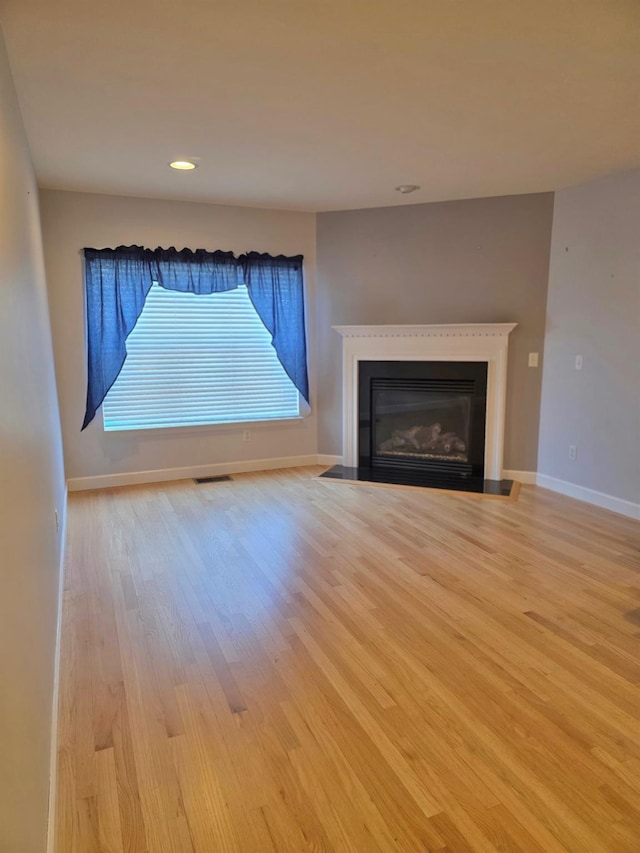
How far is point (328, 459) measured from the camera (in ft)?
18.3

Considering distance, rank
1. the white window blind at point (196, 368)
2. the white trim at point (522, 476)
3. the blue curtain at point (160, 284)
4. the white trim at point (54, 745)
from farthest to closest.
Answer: the white trim at point (522, 476), the white window blind at point (196, 368), the blue curtain at point (160, 284), the white trim at point (54, 745)

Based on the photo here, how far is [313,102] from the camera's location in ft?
8.55

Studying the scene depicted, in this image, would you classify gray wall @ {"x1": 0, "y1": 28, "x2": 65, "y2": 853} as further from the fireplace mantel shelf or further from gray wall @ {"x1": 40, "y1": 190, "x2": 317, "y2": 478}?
the fireplace mantel shelf

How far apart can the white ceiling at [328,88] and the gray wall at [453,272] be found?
71 centimetres

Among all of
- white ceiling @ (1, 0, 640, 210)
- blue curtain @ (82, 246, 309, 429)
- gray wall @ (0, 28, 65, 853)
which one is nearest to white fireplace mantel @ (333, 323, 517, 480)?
blue curtain @ (82, 246, 309, 429)

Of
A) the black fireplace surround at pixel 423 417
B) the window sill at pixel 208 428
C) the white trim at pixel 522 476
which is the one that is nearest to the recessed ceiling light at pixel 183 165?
the window sill at pixel 208 428

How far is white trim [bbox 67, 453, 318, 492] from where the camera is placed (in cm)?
471

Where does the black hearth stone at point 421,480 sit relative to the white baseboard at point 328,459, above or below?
below

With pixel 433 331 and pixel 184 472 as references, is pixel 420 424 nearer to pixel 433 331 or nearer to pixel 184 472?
pixel 433 331

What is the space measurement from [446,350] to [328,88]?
2770 mm

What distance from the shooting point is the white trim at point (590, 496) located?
4.01 meters

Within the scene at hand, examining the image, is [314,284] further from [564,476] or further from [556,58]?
[556,58]

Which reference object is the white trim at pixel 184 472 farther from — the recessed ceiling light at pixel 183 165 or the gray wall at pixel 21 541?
the recessed ceiling light at pixel 183 165

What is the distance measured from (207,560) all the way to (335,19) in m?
2.74
